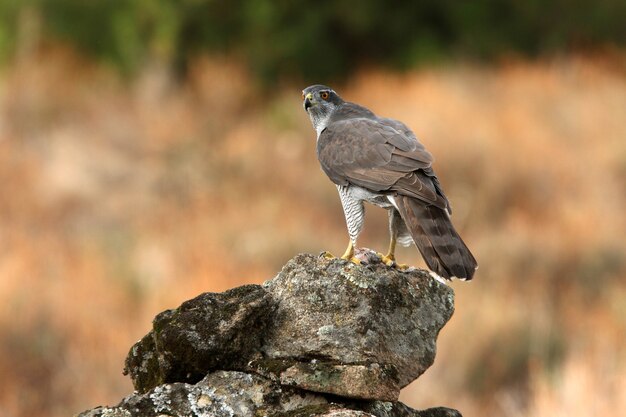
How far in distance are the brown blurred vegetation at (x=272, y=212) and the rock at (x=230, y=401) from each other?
13.7 feet

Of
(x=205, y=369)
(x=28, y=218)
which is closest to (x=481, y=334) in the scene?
(x=28, y=218)

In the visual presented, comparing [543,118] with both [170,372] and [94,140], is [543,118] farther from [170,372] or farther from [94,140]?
[170,372]

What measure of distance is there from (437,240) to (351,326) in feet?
1.59

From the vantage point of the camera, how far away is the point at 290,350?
366 centimetres

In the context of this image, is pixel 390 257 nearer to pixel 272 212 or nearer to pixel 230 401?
pixel 230 401

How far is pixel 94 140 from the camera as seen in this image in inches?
809

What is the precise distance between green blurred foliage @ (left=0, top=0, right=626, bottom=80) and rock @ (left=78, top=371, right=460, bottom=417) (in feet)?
60.2

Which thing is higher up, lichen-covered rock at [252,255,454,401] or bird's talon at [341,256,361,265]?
bird's talon at [341,256,361,265]

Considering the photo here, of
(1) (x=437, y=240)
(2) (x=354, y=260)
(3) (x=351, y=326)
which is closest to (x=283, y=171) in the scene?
(2) (x=354, y=260)

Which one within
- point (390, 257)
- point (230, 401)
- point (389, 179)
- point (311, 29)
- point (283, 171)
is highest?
point (311, 29)

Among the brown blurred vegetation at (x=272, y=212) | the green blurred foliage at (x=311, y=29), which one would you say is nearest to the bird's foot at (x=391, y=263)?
the brown blurred vegetation at (x=272, y=212)

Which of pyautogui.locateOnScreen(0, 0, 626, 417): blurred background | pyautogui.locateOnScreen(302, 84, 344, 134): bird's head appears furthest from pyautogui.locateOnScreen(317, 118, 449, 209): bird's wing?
pyautogui.locateOnScreen(0, 0, 626, 417): blurred background

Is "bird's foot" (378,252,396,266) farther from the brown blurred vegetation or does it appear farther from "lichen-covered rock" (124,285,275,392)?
the brown blurred vegetation

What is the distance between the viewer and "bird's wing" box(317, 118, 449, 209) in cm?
415
